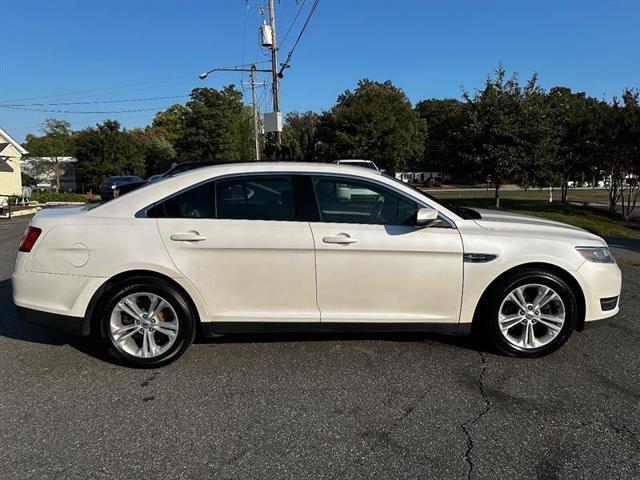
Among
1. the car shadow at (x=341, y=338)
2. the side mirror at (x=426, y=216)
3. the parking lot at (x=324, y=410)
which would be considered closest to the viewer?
the parking lot at (x=324, y=410)

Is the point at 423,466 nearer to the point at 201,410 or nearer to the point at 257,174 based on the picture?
the point at 201,410

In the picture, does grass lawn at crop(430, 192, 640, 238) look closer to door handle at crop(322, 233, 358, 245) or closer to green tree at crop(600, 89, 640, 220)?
green tree at crop(600, 89, 640, 220)

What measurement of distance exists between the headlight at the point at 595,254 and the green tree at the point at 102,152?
50.2 metres

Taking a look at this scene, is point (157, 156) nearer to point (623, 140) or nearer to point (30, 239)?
point (623, 140)

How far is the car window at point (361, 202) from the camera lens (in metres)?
4.09

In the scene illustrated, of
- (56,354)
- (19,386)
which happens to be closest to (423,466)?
(19,386)

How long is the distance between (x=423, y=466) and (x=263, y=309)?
1763 mm

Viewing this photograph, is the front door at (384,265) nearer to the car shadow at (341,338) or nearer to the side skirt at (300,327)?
the side skirt at (300,327)

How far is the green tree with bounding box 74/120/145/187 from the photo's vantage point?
4862 centimetres

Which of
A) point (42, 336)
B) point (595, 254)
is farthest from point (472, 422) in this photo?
point (42, 336)

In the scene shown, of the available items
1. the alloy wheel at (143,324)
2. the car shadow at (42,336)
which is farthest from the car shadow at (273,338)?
the alloy wheel at (143,324)

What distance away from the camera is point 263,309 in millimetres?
4016

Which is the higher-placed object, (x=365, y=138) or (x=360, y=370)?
(x=365, y=138)

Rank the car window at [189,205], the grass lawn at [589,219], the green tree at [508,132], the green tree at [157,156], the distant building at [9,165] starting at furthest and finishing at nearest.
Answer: the green tree at [157,156], the distant building at [9,165], the green tree at [508,132], the grass lawn at [589,219], the car window at [189,205]
